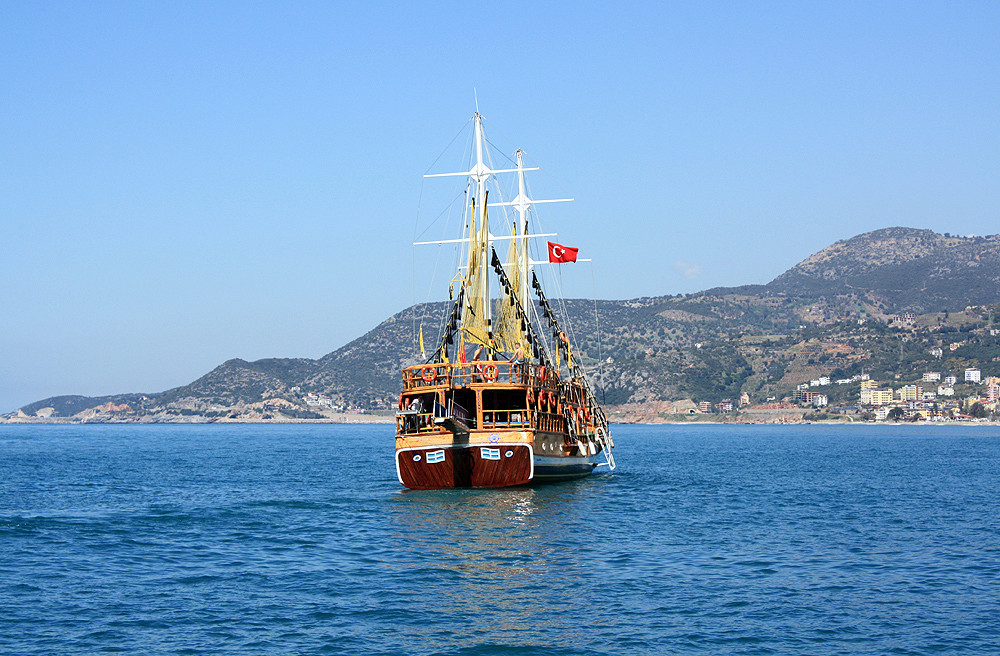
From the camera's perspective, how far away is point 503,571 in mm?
34844

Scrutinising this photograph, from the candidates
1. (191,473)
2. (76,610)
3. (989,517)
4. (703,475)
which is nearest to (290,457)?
(191,473)

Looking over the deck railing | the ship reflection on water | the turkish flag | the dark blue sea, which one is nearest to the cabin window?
the deck railing

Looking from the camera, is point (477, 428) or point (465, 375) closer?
point (477, 428)

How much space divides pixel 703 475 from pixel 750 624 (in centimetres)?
5627

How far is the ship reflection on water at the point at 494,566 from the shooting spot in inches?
1072

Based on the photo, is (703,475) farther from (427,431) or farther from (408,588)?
(408,588)

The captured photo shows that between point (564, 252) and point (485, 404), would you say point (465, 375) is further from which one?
point (564, 252)

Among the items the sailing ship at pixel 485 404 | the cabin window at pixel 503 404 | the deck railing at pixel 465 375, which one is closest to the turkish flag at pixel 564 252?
the sailing ship at pixel 485 404

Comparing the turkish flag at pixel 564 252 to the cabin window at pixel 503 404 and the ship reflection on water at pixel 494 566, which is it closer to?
the cabin window at pixel 503 404

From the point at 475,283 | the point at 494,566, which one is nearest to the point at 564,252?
the point at 475,283

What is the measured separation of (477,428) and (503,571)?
24476 mm

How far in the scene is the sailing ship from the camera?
58.6 m

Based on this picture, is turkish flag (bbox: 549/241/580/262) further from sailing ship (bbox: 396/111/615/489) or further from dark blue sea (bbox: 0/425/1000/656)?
dark blue sea (bbox: 0/425/1000/656)

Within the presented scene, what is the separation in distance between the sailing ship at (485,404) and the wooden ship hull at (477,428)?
0.06 metres
